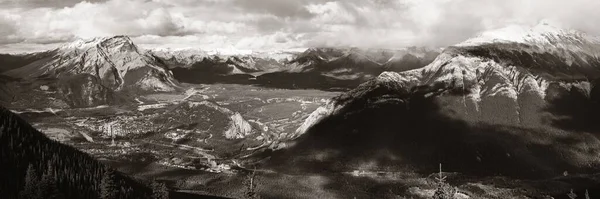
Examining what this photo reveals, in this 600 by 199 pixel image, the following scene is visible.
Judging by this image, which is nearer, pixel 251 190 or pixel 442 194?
pixel 251 190
